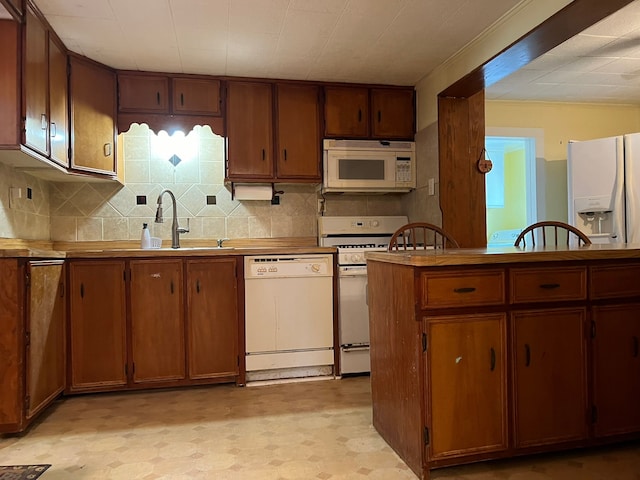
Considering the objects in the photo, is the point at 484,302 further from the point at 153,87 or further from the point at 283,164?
the point at 153,87

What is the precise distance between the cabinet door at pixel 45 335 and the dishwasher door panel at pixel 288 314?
1132mm

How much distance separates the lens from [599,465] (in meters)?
1.82

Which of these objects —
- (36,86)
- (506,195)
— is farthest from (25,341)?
(506,195)

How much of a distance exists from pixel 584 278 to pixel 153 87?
305cm

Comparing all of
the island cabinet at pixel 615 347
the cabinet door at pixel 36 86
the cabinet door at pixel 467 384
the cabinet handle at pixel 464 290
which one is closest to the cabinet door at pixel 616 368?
the island cabinet at pixel 615 347

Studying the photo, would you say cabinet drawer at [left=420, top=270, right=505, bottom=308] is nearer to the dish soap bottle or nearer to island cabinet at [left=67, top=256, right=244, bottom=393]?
island cabinet at [left=67, top=256, right=244, bottom=393]

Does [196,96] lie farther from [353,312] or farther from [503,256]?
[503,256]

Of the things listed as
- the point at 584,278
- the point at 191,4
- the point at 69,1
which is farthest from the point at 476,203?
the point at 69,1

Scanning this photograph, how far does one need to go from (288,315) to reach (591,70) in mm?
3099

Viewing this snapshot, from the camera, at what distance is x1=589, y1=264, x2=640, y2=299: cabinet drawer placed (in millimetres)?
1854

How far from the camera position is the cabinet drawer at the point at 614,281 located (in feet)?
6.08

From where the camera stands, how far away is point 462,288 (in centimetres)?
170

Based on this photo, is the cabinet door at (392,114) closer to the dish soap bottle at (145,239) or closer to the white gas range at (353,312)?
the white gas range at (353,312)

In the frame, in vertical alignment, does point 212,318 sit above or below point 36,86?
below
